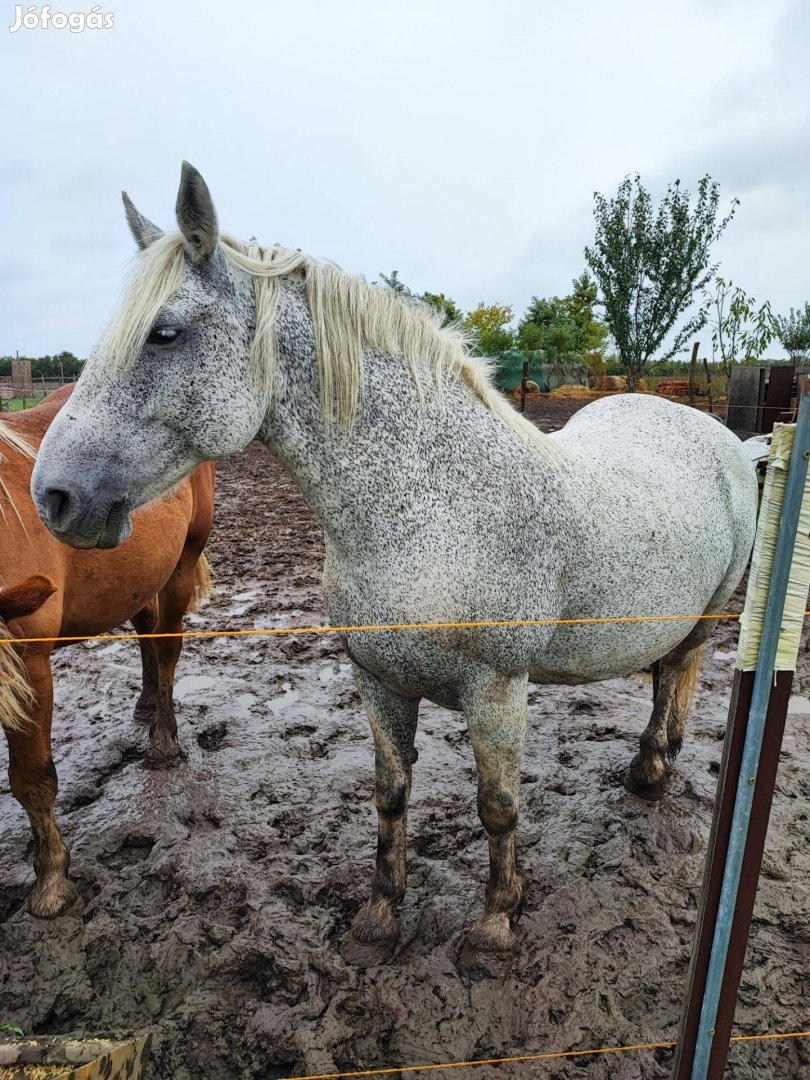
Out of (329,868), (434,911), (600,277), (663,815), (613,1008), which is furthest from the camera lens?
(600,277)

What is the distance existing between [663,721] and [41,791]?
8.59ft

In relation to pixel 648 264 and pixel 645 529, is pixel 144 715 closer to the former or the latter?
pixel 645 529

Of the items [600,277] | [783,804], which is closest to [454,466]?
[783,804]

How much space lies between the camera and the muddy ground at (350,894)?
2.01 m

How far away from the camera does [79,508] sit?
1.50 meters

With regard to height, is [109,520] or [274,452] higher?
[274,452]

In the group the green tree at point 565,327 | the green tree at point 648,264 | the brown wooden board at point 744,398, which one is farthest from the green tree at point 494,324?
the brown wooden board at point 744,398

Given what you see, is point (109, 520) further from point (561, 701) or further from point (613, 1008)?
point (561, 701)

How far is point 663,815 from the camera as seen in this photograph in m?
3.01

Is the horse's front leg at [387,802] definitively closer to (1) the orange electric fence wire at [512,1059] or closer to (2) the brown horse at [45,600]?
(1) the orange electric fence wire at [512,1059]

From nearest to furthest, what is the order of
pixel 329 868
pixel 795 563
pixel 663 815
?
pixel 795 563
pixel 329 868
pixel 663 815

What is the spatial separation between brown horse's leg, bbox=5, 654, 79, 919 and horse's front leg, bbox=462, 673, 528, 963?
151 cm

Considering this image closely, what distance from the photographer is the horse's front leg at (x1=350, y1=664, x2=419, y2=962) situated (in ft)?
7.20

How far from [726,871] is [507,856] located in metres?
0.99
